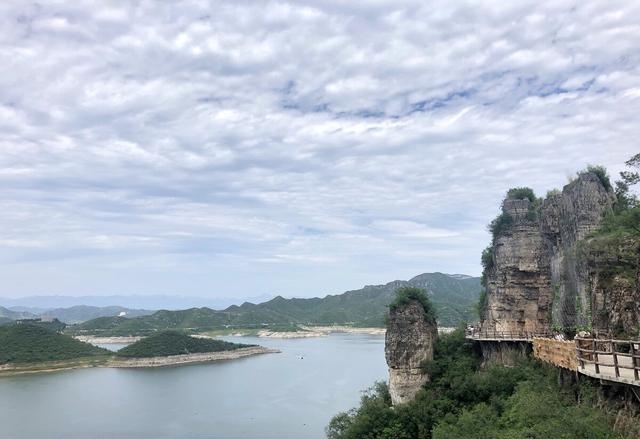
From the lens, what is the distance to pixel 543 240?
35469 millimetres

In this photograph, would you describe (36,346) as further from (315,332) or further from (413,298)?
(413,298)

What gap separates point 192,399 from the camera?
72312 mm

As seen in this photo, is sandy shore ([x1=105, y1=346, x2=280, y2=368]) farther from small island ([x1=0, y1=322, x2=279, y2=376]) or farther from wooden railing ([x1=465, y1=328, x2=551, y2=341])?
wooden railing ([x1=465, y1=328, x2=551, y2=341])

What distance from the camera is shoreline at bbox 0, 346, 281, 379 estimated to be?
9944 cm

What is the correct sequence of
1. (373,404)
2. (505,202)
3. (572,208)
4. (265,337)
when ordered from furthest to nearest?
(265,337) < (505,202) < (373,404) < (572,208)

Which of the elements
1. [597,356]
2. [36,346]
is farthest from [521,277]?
[36,346]

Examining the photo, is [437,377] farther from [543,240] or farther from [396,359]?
[543,240]

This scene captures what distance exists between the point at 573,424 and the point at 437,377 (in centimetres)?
2105

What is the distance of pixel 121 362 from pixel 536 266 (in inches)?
3664

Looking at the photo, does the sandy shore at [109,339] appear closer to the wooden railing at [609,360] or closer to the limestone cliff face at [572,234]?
the limestone cliff face at [572,234]

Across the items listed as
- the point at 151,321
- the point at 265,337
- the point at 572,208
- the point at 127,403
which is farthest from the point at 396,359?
the point at 151,321

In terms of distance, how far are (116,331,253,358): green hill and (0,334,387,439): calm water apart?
9301 millimetres

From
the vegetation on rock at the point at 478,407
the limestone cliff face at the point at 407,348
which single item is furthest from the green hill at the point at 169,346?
the limestone cliff face at the point at 407,348

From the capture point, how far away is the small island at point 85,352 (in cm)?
10276
